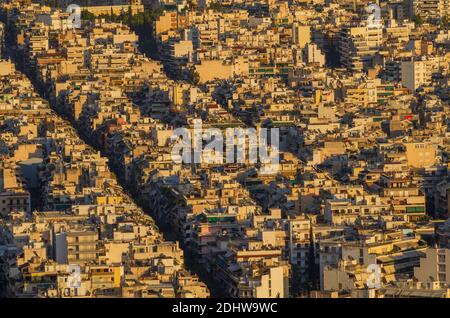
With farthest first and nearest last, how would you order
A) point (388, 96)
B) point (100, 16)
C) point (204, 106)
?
1. point (100, 16)
2. point (388, 96)
3. point (204, 106)

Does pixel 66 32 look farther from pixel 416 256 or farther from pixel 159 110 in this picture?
pixel 416 256

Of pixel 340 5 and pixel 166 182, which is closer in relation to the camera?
pixel 166 182

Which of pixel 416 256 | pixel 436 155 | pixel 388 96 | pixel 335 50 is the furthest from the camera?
pixel 335 50
